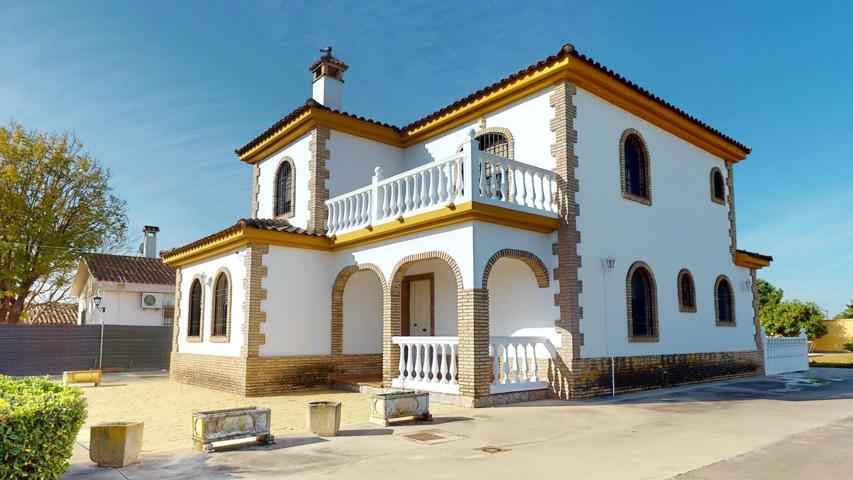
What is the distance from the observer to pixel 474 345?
10258mm

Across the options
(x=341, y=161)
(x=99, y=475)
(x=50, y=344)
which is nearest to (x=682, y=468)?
(x=99, y=475)

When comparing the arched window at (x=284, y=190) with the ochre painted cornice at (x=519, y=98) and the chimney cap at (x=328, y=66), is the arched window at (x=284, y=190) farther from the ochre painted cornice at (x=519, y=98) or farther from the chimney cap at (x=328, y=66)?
the chimney cap at (x=328, y=66)

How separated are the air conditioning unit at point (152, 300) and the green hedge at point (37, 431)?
900 inches

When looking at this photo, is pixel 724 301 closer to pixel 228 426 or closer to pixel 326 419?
pixel 326 419

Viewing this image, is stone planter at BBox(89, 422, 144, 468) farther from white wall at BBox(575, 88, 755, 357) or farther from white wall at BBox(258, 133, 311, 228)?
white wall at BBox(258, 133, 311, 228)

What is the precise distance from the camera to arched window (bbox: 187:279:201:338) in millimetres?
16016

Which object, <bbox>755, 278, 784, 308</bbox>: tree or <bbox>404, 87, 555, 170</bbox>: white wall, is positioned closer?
<bbox>404, 87, 555, 170</bbox>: white wall

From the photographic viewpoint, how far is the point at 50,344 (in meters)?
21.3

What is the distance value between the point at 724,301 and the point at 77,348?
2153 centimetres

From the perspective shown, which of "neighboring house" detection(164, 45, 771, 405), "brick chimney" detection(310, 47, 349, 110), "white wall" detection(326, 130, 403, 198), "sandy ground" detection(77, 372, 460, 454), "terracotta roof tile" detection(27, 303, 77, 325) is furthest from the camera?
"terracotta roof tile" detection(27, 303, 77, 325)

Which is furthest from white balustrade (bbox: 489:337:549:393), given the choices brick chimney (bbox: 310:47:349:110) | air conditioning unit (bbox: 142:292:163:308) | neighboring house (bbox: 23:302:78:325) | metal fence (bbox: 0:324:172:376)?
neighboring house (bbox: 23:302:78:325)

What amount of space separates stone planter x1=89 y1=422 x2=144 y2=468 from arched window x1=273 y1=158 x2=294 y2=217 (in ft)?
32.5

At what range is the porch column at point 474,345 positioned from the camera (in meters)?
10.2

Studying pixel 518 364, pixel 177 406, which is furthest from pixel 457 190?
pixel 177 406
